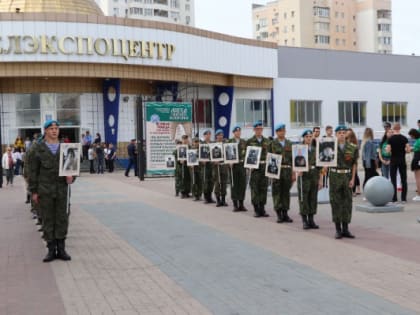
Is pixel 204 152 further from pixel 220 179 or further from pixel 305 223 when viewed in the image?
pixel 305 223

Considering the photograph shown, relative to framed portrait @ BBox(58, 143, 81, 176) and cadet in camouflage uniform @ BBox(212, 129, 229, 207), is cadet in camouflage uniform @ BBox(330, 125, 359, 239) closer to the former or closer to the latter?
framed portrait @ BBox(58, 143, 81, 176)

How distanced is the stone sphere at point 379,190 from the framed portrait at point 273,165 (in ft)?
7.54

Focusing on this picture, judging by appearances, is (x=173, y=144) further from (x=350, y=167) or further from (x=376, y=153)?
Result: (x=350, y=167)

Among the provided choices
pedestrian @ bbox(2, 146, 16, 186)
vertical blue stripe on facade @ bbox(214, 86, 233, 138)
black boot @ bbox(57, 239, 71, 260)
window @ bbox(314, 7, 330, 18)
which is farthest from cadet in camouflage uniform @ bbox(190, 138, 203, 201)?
window @ bbox(314, 7, 330, 18)

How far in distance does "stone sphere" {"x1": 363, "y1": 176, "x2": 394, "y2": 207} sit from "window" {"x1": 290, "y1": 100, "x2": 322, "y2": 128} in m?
31.1

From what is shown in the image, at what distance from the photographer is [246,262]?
26.2 ft

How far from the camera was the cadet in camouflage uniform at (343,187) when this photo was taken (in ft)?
31.7

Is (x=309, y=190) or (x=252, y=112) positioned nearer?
(x=309, y=190)

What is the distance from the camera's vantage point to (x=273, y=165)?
38.2 ft

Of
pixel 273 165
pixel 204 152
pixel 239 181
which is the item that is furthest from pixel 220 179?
pixel 273 165

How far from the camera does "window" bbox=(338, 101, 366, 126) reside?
1816 inches

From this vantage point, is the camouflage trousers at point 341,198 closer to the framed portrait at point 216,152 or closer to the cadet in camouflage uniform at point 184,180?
the framed portrait at point 216,152

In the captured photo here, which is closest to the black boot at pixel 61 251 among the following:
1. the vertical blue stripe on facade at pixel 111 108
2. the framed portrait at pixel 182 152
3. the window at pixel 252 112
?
the framed portrait at pixel 182 152

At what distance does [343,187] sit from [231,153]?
4.50m
